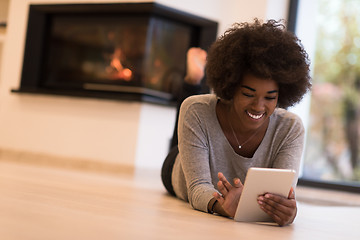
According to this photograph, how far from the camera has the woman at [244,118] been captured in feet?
5.90

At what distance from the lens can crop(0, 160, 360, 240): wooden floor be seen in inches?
52.5

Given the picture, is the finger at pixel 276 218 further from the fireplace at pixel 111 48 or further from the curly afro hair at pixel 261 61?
the fireplace at pixel 111 48

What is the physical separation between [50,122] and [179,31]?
→ 4.45ft

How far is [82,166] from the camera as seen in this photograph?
4547 mm

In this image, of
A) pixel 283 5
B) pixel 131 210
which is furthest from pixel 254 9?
pixel 131 210

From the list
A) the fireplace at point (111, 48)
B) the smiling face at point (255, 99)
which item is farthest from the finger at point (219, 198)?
the fireplace at point (111, 48)

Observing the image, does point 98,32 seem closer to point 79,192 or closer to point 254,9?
point 254,9

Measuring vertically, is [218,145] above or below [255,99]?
below

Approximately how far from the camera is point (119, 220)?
5.19 ft

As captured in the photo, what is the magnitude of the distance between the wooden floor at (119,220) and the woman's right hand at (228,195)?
0.04 metres

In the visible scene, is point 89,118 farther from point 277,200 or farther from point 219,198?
point 277,200

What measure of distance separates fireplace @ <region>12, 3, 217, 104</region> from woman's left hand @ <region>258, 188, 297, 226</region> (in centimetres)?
255

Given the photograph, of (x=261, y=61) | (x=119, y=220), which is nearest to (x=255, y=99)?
(x=261, y=61)

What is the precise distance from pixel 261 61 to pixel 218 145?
0.41 metres
